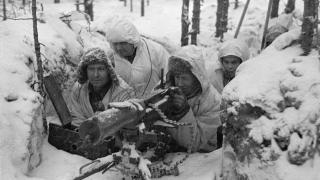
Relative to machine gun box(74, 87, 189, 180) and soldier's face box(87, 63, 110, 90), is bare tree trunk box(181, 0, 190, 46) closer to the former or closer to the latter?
soldier's face box(87, 63, 110, 90)

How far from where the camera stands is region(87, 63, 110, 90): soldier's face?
13.2 feet

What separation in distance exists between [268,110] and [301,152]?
1.36 ft

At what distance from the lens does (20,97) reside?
11.8ft

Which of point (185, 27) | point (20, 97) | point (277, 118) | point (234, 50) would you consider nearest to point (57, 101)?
point (20, 97)

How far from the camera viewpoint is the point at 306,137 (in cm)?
250

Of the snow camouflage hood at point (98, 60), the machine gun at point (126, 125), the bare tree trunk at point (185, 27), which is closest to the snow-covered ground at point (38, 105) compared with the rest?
the machine gun at point (126, 125)

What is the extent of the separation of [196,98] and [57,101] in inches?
58.6

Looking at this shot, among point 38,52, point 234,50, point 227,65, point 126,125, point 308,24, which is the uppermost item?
point 308,24

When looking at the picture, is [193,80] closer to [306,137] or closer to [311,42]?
[311,42]

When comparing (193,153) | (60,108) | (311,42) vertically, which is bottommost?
(193,153)

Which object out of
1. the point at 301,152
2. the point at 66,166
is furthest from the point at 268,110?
the point at 66,166

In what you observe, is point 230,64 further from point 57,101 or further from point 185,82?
point 57,101

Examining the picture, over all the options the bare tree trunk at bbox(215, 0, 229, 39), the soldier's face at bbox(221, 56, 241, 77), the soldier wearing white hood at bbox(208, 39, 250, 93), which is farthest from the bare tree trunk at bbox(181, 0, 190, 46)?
the soldier's face at bbox(221, 56, 241, 77)

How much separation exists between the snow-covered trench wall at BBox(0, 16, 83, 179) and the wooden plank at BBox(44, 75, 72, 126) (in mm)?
145
